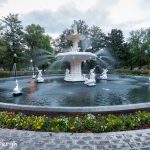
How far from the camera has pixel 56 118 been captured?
820 centimetres

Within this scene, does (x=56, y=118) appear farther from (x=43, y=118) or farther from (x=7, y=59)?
(x=7, y=59)

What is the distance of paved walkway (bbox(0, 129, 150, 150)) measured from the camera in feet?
21.2

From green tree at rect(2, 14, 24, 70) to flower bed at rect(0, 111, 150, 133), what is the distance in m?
38.5

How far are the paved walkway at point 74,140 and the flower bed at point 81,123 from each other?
28 centimetres

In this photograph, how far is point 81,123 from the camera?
7.71m

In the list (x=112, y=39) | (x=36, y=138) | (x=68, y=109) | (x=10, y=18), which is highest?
(x=10, y=18)

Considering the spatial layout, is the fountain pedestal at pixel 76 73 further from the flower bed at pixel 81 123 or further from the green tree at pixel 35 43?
the green tree at pixel 35 43

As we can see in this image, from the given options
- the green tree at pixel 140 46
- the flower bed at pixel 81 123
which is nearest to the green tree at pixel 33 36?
the green tree at pixel 140 46

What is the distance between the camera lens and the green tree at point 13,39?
45.2 meters

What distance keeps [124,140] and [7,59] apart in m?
41.6

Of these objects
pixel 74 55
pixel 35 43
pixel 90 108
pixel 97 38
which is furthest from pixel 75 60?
pixel 97 38

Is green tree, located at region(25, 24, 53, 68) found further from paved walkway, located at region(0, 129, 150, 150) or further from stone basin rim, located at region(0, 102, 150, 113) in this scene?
paved walkway, located at region(0, 129, 150, 150)

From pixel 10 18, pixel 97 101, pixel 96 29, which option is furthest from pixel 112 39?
pixel 97 101

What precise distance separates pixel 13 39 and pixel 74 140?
140 feet
